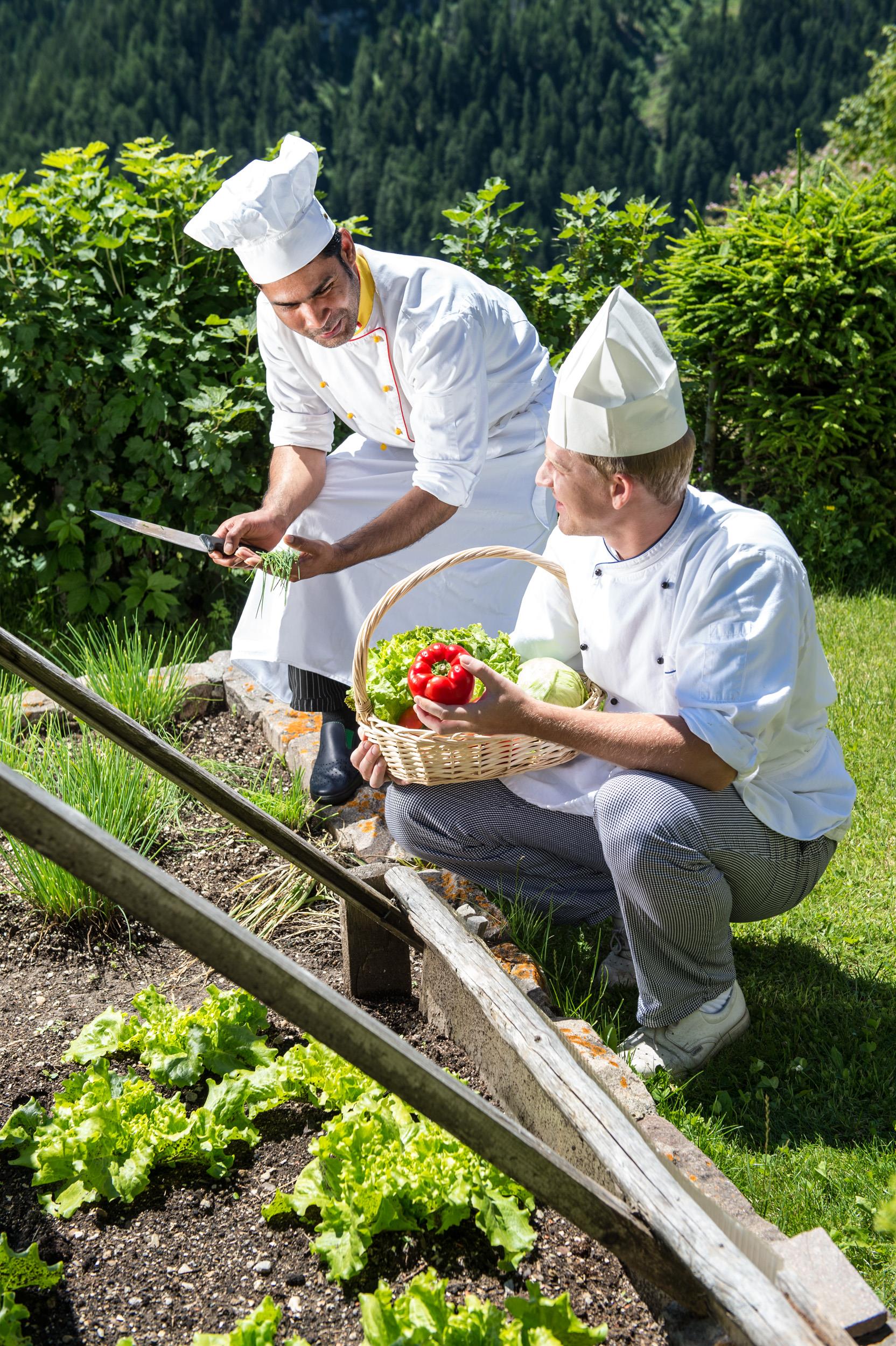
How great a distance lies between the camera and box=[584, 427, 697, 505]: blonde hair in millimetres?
2242

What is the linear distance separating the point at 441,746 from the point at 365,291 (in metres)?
1.50

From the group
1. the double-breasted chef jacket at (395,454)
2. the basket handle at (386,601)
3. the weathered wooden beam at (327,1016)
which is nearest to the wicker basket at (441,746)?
the basket handle at (386,601)

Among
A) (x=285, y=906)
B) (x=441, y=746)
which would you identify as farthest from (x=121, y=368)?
(x=441, y=746)

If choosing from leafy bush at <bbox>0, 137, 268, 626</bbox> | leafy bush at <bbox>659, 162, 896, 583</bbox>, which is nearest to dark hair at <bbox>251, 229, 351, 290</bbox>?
leafy bush at <bbox>0, 137, 268, 626</bbox>

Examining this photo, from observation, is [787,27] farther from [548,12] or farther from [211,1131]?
[211,1131]

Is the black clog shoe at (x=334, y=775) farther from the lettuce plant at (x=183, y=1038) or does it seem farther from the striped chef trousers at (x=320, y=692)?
the lettuce plant at (x=183, y=1038)

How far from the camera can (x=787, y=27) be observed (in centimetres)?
5284

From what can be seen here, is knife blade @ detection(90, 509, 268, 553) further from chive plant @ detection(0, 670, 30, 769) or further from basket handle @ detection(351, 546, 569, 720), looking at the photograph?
chive plant @ detection(0, 670, 30, 769)

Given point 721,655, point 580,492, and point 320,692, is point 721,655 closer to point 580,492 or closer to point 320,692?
point 580,492

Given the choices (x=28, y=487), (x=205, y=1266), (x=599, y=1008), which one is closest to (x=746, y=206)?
(x=28, y=487)

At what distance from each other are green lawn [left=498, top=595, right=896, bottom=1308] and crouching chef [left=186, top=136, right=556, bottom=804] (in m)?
1.19

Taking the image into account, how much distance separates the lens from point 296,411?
3.67 m

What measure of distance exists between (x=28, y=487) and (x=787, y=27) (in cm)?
5913

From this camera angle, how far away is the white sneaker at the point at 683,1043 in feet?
7.62
